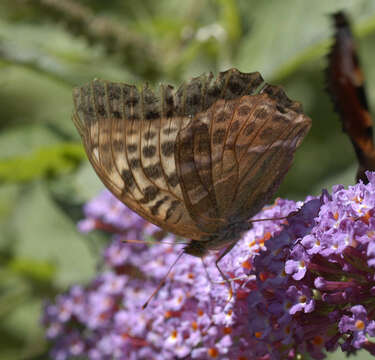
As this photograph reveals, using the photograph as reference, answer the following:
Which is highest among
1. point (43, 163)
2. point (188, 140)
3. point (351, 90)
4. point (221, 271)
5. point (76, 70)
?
point (76, 70)

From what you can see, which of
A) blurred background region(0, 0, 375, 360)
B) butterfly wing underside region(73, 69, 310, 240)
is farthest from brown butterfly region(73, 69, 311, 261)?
blurred background region(0, 0, 375, 360)

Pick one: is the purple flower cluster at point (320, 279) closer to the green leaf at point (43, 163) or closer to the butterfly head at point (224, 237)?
the butterfly head at point (224, 237)

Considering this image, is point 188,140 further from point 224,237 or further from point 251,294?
point 251,294

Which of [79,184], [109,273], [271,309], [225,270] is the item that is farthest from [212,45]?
[271,309]

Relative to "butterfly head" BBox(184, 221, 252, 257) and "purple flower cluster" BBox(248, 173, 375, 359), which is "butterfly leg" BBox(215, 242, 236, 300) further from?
"purple flower cluster" BBox(248, 173, 375, 359)

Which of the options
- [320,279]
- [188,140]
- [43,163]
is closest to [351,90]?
[188,140]

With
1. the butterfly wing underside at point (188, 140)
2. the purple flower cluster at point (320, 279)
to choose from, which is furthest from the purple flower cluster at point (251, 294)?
the butterfly wing underside at point (188, 140)

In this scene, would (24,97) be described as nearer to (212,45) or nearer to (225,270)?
(212,45)
